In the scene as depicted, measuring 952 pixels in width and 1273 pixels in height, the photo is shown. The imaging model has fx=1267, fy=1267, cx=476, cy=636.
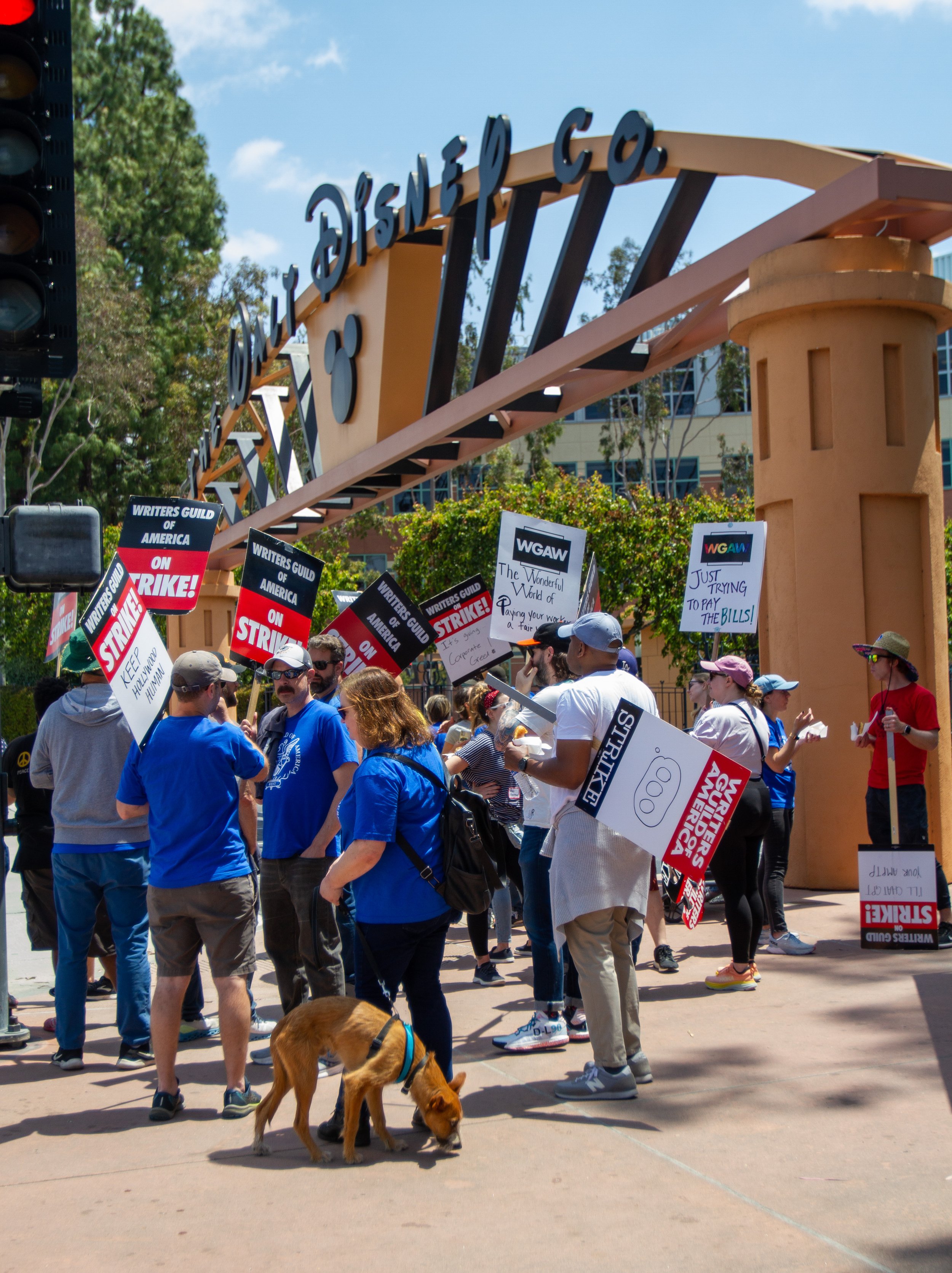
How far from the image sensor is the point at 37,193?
542 centimetres

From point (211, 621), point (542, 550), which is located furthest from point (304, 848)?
point (211, 621)

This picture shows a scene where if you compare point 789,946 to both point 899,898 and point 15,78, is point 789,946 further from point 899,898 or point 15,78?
point 15,78

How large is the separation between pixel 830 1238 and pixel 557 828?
75.4 inches

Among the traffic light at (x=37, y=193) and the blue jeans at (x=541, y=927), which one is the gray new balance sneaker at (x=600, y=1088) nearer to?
the blue jeans at (x=541, y=927)

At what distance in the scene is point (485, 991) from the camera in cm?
700

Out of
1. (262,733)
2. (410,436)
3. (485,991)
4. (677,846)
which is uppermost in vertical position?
(410,436)

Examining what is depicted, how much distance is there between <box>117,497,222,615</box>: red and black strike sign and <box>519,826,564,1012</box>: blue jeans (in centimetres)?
369

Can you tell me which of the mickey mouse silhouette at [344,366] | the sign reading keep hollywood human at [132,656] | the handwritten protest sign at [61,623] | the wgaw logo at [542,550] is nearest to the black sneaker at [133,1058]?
the sign reading keep hollywood human at [132,656]

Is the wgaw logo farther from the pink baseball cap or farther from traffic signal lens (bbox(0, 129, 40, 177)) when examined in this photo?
traffic signal lens (bbox(0, 129, 40, 177))

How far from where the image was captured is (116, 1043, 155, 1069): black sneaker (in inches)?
228

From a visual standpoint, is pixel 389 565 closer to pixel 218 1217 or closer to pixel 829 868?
pixel 829 868

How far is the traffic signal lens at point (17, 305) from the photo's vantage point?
5391mm

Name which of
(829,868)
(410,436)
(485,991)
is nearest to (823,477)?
(829,868)

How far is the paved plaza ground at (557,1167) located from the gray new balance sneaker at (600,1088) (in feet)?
0.16
